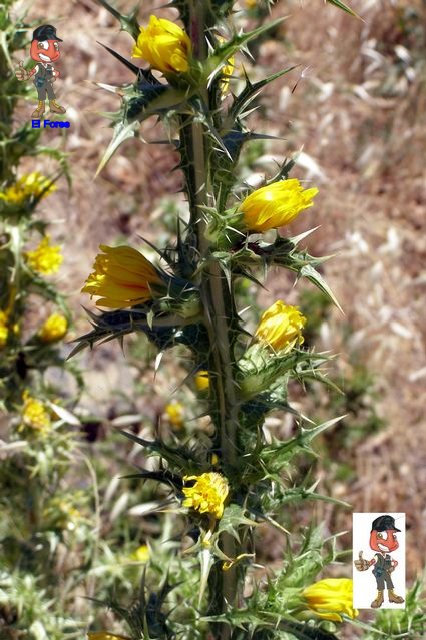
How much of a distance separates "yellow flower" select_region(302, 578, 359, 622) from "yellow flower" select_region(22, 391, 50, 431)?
1.73 m

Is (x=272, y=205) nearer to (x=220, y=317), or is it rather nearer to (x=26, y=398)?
(x=220, y=317)

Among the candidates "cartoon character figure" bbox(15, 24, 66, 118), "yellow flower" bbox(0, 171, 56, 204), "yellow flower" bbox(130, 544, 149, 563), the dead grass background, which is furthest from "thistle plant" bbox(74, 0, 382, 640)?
the dead grass background

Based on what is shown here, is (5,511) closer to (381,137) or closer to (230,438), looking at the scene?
(230,438)

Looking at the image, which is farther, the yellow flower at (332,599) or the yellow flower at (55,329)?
the yellow flower at (55,329)

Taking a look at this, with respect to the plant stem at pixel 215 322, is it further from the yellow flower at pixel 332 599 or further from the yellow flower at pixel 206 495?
the yellow flower at pixel 332 599

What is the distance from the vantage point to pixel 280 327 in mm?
2225

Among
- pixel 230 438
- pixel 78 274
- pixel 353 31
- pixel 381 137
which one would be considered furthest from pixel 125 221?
pixel 230 438

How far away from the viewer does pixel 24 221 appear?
3.28m

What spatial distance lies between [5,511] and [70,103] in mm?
3561

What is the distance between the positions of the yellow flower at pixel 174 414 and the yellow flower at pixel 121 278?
272 cm

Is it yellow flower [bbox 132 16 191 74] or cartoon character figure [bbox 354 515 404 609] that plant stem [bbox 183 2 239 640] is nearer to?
yellow flower [bbox 132 16 191 74]

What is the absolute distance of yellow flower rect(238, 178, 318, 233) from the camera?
181cm

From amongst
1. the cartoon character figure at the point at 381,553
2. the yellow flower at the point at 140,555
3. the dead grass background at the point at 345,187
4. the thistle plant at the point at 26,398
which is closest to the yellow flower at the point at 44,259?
the thistle plant at the point at 26,398

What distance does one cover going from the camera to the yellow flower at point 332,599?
82.4 inches
